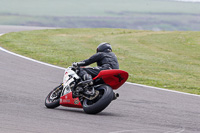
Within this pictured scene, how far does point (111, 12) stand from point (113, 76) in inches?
3397

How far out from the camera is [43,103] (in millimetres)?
9617

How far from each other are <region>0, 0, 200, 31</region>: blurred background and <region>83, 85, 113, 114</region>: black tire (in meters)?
57.0

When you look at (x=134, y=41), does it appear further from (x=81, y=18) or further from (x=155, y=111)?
(x=81, y=18)

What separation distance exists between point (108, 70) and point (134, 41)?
66.9 ft

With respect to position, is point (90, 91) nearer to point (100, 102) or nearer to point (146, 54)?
point (100, 102)

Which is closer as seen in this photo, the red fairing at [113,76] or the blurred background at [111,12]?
the red fairing at [113,76]

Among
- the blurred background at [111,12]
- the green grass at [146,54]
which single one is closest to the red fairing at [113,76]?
the green grass at [146,54]

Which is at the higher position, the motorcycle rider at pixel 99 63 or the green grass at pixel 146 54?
the motorcycle rider at pixel 99 63

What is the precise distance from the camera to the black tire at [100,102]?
8.25 meters

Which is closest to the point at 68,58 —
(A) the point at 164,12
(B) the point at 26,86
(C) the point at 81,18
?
(B) the point at 26,86

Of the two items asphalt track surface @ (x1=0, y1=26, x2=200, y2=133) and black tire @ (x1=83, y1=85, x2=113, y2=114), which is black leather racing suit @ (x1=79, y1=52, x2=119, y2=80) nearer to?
black tire @ (x1=83, y1=85, x2=113, y2=114)

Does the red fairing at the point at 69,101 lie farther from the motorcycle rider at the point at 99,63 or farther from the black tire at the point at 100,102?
the motorcycle rider at the point at 99,63

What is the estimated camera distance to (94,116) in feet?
27.3

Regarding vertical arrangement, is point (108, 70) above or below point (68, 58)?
above
